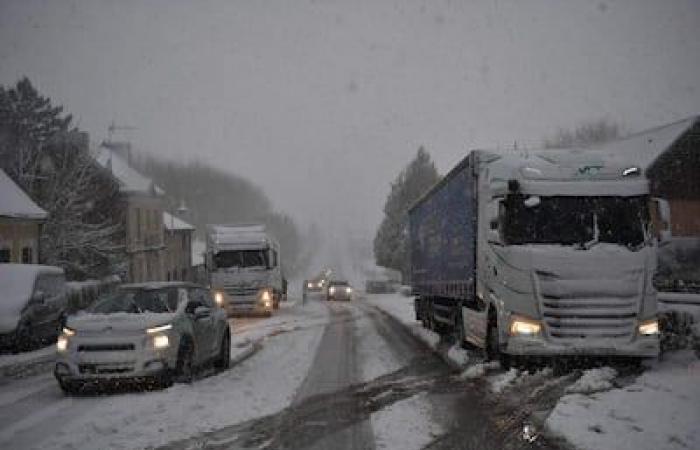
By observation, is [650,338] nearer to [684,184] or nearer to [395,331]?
[395,331]

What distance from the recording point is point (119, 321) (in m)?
11.8

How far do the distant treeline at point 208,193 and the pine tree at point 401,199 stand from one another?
123ft

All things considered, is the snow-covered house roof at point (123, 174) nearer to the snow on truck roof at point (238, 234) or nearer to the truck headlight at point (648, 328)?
the snow on truck roof at point (238, 234)

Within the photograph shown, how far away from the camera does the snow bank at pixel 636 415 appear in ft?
25.3

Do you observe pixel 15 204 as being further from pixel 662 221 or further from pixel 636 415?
pixel 636 415

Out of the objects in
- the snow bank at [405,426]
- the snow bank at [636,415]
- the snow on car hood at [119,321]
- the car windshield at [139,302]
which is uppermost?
the car windshield at [139,302]

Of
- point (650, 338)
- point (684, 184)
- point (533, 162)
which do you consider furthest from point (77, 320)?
point (684, 184)

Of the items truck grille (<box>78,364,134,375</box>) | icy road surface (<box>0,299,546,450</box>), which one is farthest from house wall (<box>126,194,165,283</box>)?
truck grille (<box>78,364,134,375</box>)

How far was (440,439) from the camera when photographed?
822 cm

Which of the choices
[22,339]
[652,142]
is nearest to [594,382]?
[22,339]

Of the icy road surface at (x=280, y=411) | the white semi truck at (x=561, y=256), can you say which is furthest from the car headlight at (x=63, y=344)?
the white semi truck at (x=561, y=256)

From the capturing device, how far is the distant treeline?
117994mm

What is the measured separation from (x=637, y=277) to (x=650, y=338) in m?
0.89

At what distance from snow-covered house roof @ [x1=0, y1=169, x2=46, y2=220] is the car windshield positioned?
22.3m
